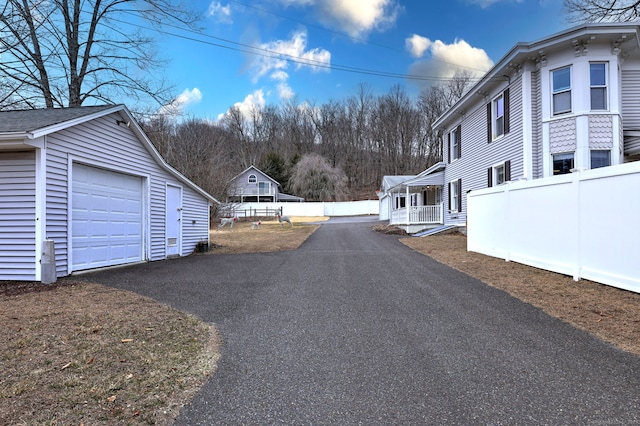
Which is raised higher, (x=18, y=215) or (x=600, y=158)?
(x=600, y=158)

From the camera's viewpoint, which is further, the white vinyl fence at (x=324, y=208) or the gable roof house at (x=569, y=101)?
the white vinyl fence at (x=324, y=208)

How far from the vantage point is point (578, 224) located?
6.59 meters

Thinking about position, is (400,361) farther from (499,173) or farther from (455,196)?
(455,196)

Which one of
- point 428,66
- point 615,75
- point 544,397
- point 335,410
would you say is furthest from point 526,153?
point 428,66

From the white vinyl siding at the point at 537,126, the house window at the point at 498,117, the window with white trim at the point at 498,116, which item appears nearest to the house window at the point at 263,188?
the house window at the point at 498,117

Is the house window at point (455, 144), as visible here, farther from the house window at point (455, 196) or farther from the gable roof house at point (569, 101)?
the gable roof house at point (569, 101)

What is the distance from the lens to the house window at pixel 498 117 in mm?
13414

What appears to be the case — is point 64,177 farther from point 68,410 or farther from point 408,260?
point 408,260

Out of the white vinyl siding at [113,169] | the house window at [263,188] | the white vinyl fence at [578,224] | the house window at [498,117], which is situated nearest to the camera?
the white vinyl fence at [578,224]

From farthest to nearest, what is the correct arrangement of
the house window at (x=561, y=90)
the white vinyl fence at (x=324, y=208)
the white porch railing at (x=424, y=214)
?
the white vinyl fence at (x=324, y=208) < the white porch railing at (x=424, y=214) < the house window at (x=561, y=90)

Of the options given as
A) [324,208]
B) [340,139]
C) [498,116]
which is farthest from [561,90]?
[340,139]

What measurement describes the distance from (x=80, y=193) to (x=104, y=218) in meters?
0.92

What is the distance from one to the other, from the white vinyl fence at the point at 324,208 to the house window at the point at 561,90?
34.1 m

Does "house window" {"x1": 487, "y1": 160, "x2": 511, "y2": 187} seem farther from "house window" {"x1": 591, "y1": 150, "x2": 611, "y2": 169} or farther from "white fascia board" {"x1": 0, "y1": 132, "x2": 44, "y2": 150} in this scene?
"white fascia board" {"x1": 0, "y1": 132, "x2": 44, "y2": 150}
